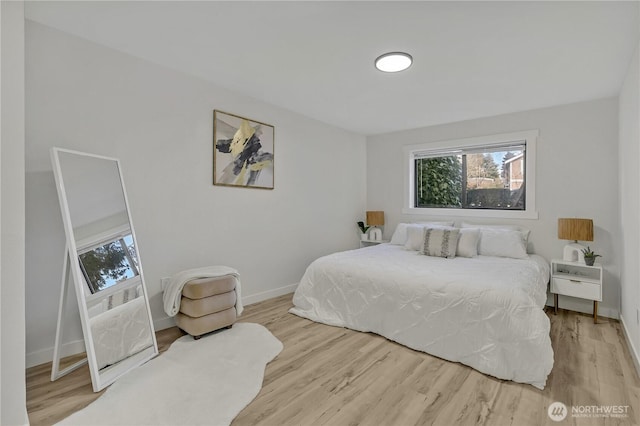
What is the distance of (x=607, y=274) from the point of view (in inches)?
133

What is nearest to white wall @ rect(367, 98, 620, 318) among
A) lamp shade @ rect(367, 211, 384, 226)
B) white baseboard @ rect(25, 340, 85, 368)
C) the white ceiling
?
the white ceiling

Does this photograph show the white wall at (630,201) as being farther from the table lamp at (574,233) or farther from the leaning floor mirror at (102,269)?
the leaning floor mirror at (102,269)

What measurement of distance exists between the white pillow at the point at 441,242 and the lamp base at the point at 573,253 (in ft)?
3.81

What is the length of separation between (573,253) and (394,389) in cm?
280

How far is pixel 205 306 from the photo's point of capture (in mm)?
2686

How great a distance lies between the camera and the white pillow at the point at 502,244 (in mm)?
3533

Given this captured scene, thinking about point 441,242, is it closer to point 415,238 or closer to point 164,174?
point 415,238

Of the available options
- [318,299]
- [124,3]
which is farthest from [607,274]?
[124,3]

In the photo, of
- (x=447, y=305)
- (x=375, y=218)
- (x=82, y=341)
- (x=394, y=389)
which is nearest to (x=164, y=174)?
(x=82, y=341)

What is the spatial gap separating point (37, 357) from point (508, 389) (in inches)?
130

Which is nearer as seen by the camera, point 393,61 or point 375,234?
point 393,61

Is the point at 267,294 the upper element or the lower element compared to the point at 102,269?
lower
